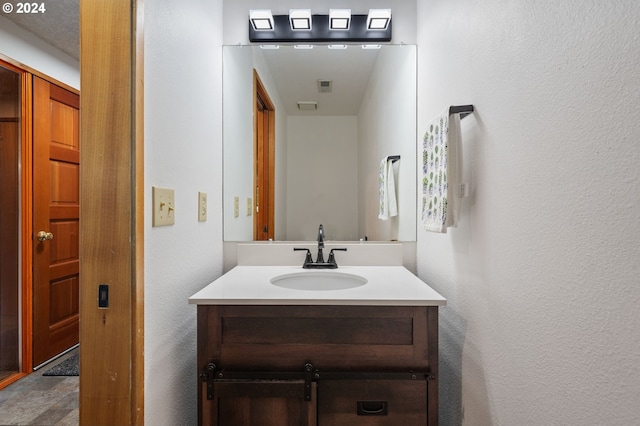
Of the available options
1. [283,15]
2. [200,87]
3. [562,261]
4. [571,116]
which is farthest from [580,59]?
[283,15]

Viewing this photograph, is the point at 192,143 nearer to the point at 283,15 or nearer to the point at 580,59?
the point at 283,15

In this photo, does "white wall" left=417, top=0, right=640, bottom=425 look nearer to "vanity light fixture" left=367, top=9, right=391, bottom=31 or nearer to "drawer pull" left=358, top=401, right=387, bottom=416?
"drawer pull" left=358, top=401, right=387, bottom=416

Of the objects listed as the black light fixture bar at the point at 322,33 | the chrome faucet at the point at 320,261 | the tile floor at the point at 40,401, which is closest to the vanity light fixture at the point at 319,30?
the black light fixture bar at the point at 322,33

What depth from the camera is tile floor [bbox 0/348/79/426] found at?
1753 millimetres

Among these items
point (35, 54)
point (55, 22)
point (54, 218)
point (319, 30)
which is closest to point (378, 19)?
point (319, 30)

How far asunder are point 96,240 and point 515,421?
3.86 feet

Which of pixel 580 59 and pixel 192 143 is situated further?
pixel 192 143

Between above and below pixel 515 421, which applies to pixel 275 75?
above

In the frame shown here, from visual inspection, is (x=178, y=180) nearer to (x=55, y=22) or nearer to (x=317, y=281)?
(x=317, y=281)

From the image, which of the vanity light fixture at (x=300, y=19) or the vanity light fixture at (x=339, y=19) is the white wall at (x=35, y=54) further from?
the vanity light fixture at (x=339, y=19)

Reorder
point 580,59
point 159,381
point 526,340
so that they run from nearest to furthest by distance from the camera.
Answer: point 580,59 → point 526,340 → point 159,381

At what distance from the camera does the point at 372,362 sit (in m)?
1.03

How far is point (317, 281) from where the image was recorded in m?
1.46

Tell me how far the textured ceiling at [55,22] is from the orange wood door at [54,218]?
0.32 meters
